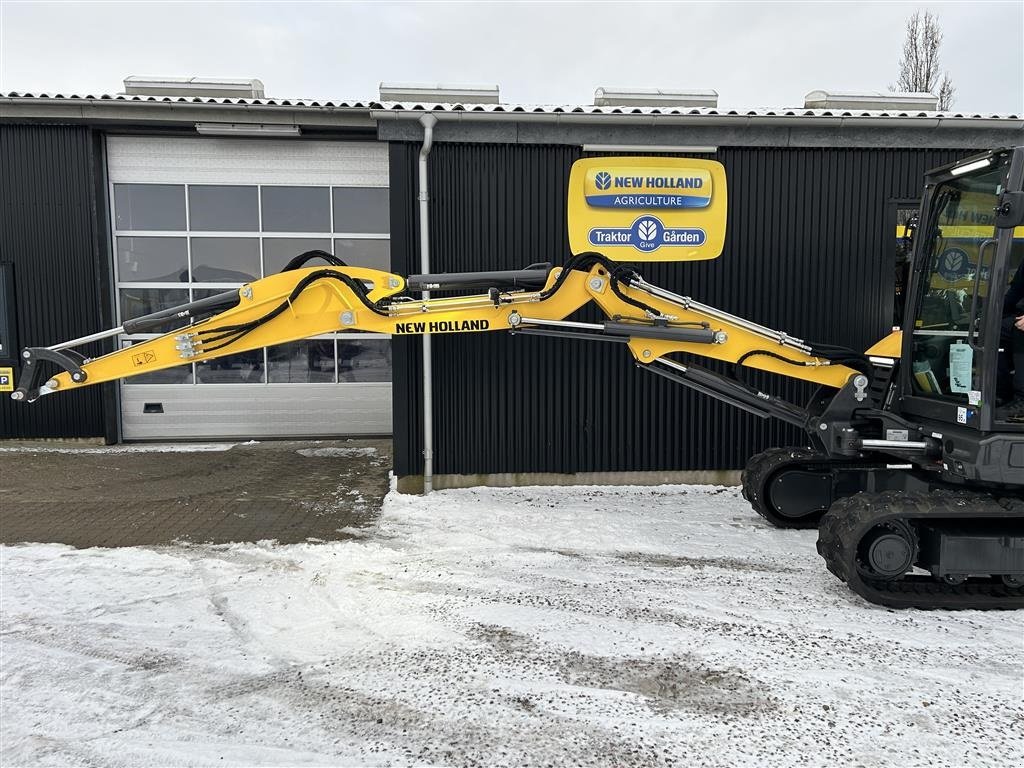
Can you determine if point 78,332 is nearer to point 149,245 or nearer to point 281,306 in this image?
point 149,245

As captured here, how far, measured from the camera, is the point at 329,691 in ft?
11.8

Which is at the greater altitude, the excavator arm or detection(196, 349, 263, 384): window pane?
the excavator arm

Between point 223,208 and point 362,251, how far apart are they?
2.32m

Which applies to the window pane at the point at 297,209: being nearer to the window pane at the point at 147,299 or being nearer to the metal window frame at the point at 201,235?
the metal window frame at the point at 201,235

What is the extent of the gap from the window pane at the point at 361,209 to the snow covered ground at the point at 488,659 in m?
6.44

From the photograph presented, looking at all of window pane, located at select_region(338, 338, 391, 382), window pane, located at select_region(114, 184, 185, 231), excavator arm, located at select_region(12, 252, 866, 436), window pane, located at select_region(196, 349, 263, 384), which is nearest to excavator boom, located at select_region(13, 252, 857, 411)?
excavator arm, located at select_region(12, 252, 866, 436)

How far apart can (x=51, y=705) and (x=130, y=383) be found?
8.24 meters

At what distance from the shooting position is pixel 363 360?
36.0ft

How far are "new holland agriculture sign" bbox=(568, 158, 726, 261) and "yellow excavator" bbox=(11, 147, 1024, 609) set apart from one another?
1732 mm

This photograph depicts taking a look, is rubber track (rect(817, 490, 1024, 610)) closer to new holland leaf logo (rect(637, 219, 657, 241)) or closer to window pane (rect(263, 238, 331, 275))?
new holland leaf logo (rect(637, 219, 657, 241))

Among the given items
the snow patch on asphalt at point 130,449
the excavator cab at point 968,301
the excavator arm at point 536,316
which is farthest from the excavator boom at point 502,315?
the snow patch on asphalt at point 130,449

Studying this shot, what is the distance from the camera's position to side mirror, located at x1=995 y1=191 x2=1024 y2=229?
4.07 metres

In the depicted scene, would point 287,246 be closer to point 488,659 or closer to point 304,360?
point 304,360

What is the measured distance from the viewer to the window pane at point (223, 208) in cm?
1059
